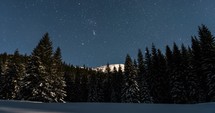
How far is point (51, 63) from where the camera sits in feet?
125

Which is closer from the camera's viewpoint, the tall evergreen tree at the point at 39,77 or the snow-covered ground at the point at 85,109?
the snow-covered ground at the point at 85,109

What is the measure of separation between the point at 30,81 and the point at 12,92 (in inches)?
675

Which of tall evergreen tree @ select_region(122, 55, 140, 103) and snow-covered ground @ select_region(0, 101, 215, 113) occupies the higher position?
tall evergreen tree @ select_region(122, 55, 140, 103)

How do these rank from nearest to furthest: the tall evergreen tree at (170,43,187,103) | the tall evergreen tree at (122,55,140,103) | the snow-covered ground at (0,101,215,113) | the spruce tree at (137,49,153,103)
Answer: the snow-covered ground at (0,101,215,113) < the tall evergreen tree at (170,43,187,103) < the spruce tree at (137,49,153,103) < the tall evergreen tree at (122,55,140,103)

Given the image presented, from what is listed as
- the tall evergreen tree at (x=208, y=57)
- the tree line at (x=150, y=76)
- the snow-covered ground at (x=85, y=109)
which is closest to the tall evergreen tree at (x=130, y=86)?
the tree line at (x=150, y=76)

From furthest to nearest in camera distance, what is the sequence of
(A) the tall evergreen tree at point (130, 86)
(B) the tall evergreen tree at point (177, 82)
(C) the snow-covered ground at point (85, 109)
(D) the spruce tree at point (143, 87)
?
(A) the tall evergreen tree at point (130, 86), (D) the spruce tree at point (143, 87), (B) the tall evergreen tree at point (177, 82), (C) the snow-covered ground at point (85, 109)

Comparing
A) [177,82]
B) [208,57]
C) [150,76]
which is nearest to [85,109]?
[208,57]

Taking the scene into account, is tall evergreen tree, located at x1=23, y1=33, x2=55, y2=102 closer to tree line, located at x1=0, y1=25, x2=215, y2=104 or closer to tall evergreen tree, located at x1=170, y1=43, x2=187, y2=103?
tree line, located at x1=0, y1=25, x2=215, y2=104

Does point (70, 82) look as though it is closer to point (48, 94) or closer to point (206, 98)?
point (48, 94)

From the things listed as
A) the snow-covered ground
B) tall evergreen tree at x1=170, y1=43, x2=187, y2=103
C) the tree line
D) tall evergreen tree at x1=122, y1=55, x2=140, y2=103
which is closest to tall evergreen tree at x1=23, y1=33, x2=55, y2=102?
the tree line

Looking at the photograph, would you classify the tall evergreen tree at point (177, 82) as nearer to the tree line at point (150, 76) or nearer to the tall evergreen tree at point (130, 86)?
→ the tree line at point (150, 76)

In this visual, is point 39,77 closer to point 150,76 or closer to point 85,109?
point 150,76

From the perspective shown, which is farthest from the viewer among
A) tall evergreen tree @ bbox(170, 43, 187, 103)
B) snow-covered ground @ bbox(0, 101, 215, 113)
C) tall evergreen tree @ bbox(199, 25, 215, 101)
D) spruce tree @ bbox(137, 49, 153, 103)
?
spruce tree @ bbox(137, 49, 153, 103)

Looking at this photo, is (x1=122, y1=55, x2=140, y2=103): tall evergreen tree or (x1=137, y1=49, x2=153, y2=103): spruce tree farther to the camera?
(x1=122, y1=55, x2=140, y2=103): tall evergreen tree
